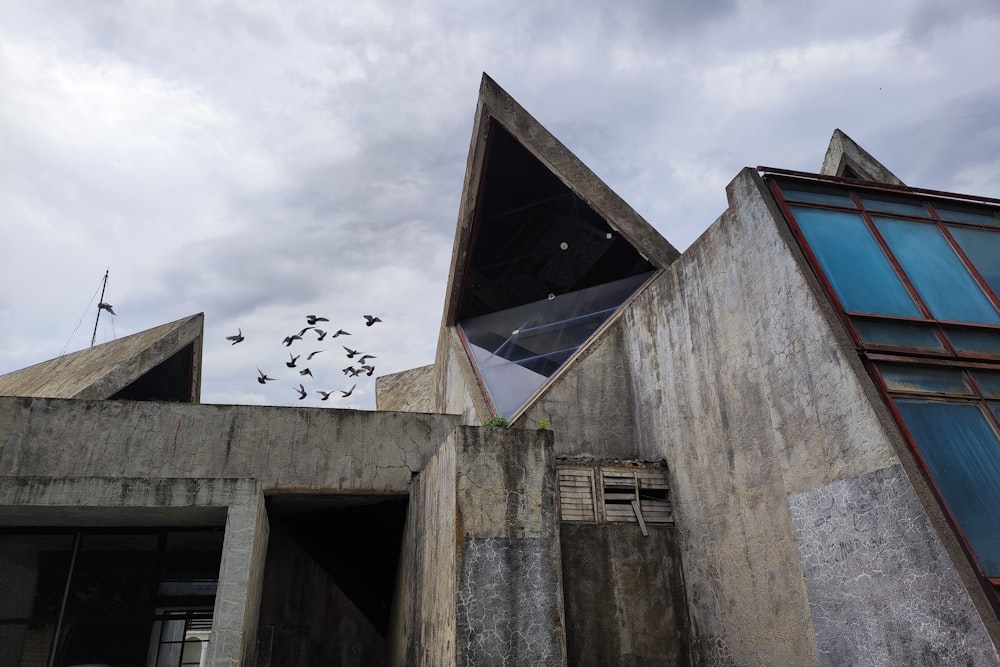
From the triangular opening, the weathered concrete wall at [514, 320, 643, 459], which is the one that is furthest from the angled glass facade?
the triangular opening

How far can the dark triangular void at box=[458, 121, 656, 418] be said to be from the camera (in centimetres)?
1180

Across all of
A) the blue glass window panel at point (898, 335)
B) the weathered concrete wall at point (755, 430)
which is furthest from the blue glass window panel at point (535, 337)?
the blue glass window panel at point (898, 335)

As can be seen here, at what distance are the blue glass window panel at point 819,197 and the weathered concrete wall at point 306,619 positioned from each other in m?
9.43

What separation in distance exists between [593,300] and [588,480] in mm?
4483

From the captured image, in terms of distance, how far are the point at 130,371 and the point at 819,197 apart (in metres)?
11.5

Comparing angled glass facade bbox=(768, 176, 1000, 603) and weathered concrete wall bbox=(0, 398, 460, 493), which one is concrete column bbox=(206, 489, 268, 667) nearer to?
weathered concrete wall bbox=(0, 398, 460, 493)

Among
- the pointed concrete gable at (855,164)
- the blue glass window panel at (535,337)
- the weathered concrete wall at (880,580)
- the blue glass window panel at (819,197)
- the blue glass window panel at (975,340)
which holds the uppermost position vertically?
the pointed concrete gable at (855,164)

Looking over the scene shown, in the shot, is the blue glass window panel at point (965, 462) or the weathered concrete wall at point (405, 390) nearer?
the blue glass window panel at point (965, 462)

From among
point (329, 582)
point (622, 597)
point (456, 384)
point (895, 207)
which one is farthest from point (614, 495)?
point (456, 384)

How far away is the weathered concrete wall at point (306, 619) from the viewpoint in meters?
10.6

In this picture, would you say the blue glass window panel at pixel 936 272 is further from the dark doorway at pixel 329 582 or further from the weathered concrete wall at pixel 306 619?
the weathered concrete wall at pixel 306 619

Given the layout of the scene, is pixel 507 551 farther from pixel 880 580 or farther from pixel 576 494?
pixel 880 580

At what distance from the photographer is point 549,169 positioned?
12453 millimetres

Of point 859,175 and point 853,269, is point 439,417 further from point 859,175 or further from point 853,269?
point 859,175
